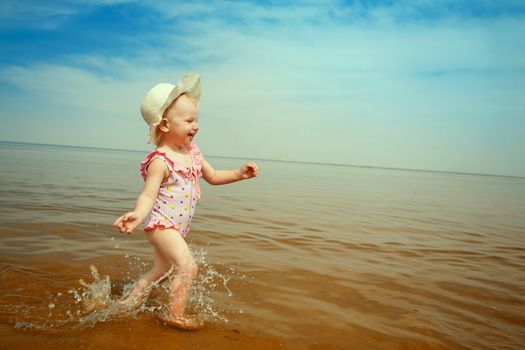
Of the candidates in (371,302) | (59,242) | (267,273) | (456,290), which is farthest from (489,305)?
(59,242)

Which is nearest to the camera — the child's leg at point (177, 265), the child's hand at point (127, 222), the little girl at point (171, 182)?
the child's hand at point (127, 222)

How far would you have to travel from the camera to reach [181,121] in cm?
315

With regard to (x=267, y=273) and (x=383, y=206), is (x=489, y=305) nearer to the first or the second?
(x=267, y=273)

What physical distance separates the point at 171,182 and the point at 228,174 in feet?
2.17

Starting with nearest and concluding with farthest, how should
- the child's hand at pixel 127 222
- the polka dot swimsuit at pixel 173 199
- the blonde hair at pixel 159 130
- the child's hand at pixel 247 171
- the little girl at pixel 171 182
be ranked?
the child's hand at pixel 127 222 → the little girl at pixel 171 182 → the polka dot swimsuit at pixel 173 199 → the blonde hair at pixel 159 130 → the child's hand at pixel 247 171

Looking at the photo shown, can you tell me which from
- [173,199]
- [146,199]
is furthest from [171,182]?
[146,199]

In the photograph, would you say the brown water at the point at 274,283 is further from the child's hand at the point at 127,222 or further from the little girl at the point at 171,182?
the child's hand at the point at 127,222

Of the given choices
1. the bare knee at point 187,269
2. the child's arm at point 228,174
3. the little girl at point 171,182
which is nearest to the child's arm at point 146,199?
the little girl at point 171,182

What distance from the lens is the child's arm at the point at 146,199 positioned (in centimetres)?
254

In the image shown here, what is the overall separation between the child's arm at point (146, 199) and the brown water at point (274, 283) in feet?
2.34

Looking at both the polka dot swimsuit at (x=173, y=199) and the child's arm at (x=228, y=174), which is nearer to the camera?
the polka dot swimsuit at (x=173, y=199)

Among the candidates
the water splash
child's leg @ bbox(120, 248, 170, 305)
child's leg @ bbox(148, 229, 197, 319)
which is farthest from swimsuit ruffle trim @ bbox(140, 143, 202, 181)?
the water splash

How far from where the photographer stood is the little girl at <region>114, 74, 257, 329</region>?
2.91m

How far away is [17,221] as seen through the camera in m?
5.50
